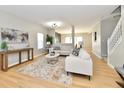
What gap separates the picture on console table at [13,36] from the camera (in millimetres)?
4152

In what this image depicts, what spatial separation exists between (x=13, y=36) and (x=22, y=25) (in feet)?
3.33

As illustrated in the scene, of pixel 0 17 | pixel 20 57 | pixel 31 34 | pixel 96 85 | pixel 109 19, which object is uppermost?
pixel 109 19

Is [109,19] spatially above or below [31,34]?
above

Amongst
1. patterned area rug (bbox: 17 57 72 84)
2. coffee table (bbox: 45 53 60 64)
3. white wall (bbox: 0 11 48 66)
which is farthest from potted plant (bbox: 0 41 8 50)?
coffee table (bbox: 45 53 60 64)

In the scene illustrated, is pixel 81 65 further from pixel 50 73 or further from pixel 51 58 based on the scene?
pixel 51 58

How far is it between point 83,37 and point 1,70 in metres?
11.6

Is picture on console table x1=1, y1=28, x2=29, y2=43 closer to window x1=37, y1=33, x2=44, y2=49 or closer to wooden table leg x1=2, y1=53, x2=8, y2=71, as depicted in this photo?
wooden table leg x1=2, y1=53, x2=8, y2=71

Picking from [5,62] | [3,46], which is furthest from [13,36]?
[5,62]

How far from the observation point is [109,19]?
19.2 ft

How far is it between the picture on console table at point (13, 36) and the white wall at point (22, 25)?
Answer: 0.20 m

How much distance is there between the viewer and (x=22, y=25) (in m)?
5.38
